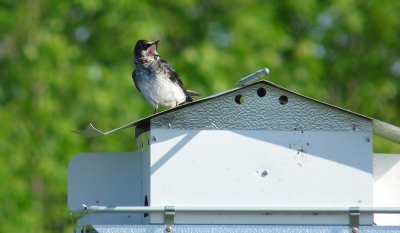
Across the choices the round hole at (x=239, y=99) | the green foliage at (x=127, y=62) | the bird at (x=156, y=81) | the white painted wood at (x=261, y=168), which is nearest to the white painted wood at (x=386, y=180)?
the white painted wood at (x=261, y=168)

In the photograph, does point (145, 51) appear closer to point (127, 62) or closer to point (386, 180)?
point (386, 180)

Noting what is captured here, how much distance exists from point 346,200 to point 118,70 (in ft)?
30.8

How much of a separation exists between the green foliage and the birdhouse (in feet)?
24.9

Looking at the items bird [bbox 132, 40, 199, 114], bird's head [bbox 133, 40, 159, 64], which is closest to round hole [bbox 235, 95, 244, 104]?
bird [bbox 132, 40, 199, 114]

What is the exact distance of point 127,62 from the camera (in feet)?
48.8

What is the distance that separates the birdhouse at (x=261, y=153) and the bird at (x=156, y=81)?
1399 mm

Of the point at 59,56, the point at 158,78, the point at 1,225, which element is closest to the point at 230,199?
the point at 158,78

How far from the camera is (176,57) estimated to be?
15391 mm

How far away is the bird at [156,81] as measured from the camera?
6.70 metres

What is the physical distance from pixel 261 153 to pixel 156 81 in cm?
161

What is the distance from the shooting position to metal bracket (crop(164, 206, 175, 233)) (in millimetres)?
4949

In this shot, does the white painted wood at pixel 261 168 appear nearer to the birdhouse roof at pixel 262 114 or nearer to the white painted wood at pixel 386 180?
the birdhouse roof at pixel 262 114

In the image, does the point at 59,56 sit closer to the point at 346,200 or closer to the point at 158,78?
the point at 158,78

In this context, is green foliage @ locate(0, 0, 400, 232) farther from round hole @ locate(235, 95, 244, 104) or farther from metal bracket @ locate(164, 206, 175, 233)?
metal bracket @ locate(164, 206, 175, 233)
